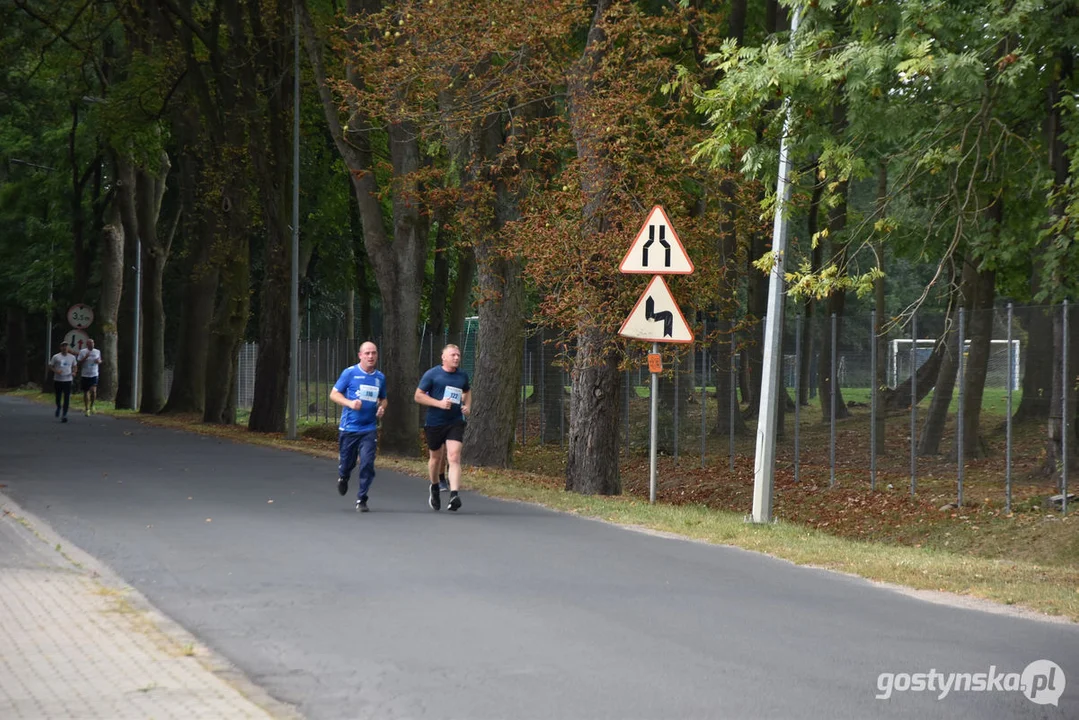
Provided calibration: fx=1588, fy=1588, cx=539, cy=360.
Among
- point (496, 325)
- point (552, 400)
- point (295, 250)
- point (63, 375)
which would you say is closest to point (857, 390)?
point (496, 325)

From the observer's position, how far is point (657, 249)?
59.0ft

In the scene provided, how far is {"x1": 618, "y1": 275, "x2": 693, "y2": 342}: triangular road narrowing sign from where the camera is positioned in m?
18.0

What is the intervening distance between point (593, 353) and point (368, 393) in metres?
5.08

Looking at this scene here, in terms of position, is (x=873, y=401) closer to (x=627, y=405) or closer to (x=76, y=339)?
(x=627, y=405)

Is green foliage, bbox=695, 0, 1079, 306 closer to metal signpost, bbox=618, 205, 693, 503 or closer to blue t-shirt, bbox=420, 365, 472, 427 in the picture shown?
metal signpost, bbox=618, 205, 693, 503

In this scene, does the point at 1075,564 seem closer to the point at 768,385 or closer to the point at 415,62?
the point at 768,385

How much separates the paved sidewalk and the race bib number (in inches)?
229

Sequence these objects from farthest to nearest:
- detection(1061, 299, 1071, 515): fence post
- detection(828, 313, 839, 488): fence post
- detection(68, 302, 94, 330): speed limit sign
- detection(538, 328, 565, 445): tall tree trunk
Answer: detection(68, 302, 94, 330): speed limit sign → detection(538, 328, 565, 445): tall tree trunk → detection(828, 313, 839, 488): fence post → detection(1061, 299, 1071, 515): fence post

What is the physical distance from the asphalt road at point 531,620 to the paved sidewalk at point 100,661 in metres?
0.26

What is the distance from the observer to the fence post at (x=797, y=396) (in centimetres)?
2592

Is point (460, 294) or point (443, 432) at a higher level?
point (460, 294)

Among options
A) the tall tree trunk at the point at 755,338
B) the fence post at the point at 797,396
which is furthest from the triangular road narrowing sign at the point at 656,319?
the fence post at the point at 797,396

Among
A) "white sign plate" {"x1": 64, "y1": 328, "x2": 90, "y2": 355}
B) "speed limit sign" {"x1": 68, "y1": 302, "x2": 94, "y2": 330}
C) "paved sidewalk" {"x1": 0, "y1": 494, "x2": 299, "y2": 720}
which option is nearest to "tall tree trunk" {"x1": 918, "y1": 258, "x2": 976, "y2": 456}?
"paved sidewalk" {"x1": 0, "y1": 494, "x2": 299, "y2": 720}

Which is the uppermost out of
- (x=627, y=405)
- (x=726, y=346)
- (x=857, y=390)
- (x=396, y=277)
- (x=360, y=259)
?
(x=360, y=259)
